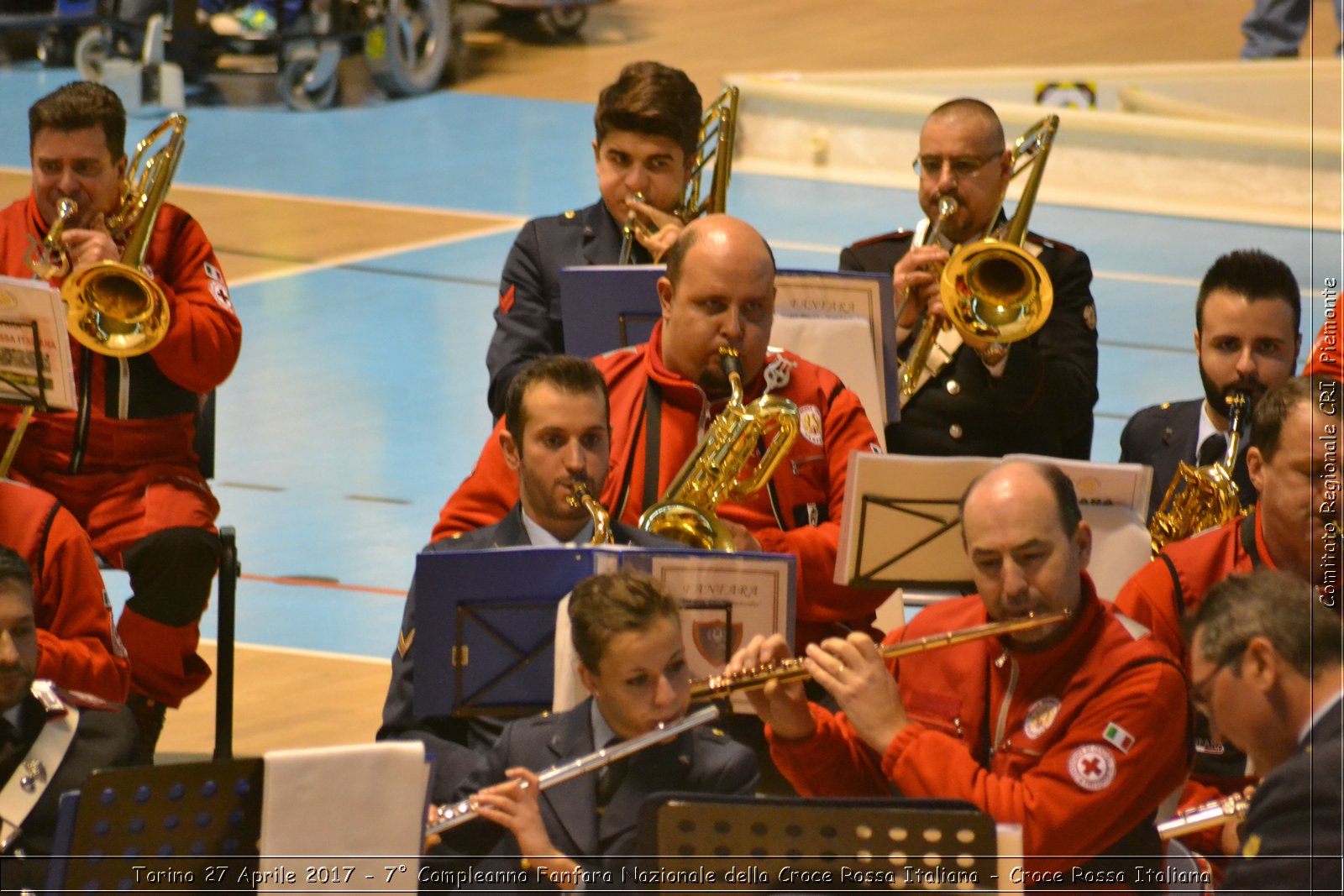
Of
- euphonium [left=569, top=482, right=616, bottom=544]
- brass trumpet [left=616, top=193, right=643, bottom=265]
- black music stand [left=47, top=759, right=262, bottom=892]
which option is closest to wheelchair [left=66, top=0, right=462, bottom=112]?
brass trumpet [left=616, top=193, right=643, bottom=265]

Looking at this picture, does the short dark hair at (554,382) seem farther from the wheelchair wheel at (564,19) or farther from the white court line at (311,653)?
the wheelchair wheel at (564,19)

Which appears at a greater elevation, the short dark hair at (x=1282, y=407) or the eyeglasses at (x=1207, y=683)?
the short dark hair at (x=1282, y=407)

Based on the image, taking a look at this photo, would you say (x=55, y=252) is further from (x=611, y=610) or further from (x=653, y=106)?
(x=611, y=610)

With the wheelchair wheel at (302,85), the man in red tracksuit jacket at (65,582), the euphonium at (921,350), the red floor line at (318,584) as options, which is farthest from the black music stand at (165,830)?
the wheelchair wheel at (302,85)

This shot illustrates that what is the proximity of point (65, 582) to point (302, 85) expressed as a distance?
856 centimetres

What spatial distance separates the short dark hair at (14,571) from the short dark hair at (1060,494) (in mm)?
1560

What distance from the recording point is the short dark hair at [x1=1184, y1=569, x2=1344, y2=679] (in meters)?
2.62

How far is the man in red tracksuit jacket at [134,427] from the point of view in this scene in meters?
4.35

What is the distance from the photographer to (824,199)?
10367 millimetres

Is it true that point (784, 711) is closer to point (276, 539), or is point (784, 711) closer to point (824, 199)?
point (276, 539)

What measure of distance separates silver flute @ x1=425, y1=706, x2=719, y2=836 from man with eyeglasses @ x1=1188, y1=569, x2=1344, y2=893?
2.64 ft

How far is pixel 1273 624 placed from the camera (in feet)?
8.64

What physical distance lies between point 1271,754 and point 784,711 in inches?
33.6

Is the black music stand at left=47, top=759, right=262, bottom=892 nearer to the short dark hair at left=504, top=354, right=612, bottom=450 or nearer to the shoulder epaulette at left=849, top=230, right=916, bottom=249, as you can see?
the short dark hair at left=504, top=354, right=612, bottom=450
